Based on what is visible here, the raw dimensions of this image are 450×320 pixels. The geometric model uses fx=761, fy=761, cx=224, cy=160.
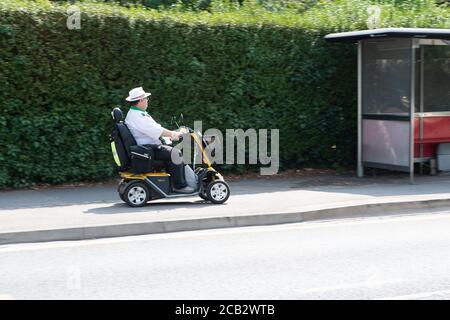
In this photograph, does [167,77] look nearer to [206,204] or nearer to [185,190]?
[185,190]

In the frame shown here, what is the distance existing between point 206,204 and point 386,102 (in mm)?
4695

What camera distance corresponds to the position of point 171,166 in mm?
11219

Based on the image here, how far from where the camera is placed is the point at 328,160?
1530 centimetres

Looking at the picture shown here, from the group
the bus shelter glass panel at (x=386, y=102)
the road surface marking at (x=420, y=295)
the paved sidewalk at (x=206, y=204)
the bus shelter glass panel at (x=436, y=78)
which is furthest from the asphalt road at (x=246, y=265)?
the bus shelter glass panel at (x=436, y=78)

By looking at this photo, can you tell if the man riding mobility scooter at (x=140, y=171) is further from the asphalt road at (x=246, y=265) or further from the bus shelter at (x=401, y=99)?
the bus shelter at (x=401, y=99)

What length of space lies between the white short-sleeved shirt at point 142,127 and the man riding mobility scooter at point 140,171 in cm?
10

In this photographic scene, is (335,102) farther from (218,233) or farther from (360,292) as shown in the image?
(360,292)

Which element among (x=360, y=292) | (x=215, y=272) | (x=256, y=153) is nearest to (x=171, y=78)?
(x=256, y=153)

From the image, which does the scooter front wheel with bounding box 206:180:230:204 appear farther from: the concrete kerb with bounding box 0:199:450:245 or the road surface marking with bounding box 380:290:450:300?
the road surface marking with bounding box 380:290:450:300

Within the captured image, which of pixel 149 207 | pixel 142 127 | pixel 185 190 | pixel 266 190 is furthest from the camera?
pixel 266 190

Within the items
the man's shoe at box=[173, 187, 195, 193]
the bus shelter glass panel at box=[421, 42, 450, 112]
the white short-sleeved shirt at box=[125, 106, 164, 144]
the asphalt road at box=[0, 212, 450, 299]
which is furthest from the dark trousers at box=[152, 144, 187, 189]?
the bus shelter glass panel at box=[421, 42, 450, 112]

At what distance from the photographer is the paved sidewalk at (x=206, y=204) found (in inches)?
390

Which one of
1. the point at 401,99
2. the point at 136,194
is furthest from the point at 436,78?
the point at 136,194
